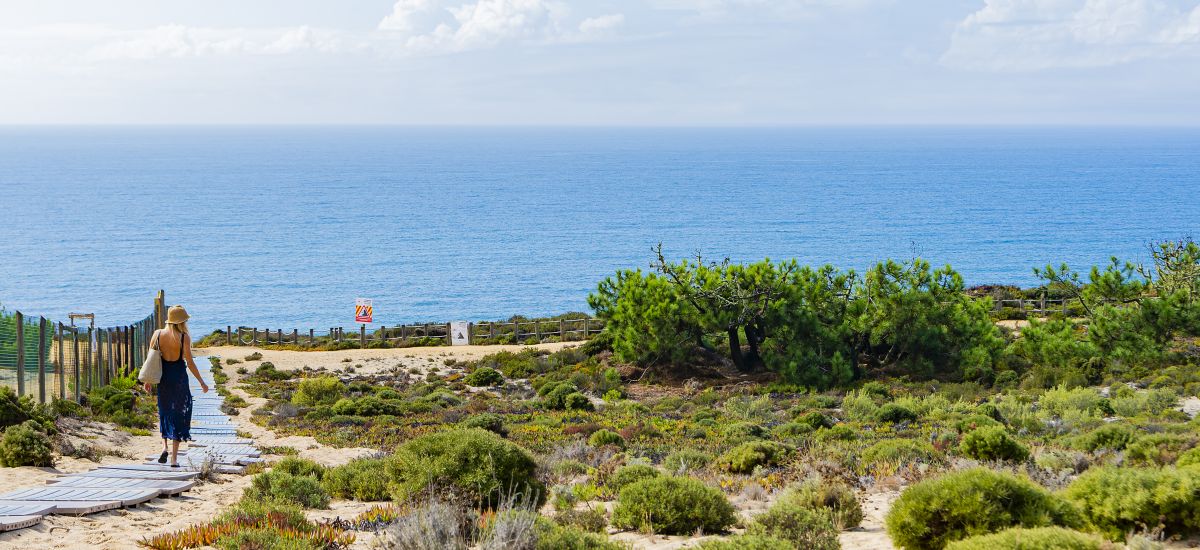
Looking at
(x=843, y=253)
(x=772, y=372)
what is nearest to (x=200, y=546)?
(x=772, y=372)

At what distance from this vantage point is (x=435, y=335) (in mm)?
47656

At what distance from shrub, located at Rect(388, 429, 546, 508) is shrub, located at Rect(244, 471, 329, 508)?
2.76ft

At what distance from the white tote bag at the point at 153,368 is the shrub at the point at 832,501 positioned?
6807 mm

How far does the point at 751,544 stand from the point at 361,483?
4773mm

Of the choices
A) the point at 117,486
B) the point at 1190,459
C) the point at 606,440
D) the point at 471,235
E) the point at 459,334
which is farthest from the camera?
the point at 471,235

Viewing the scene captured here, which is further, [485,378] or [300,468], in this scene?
[485,378]

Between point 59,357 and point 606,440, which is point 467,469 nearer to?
point 606,440

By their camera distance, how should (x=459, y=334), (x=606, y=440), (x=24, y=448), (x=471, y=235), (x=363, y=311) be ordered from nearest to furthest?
(x=24, y=448) < (x=606, y=440) < (x=459, y=334) < (x=363, y=311) < (x=471, y=235)

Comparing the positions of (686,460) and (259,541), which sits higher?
(259,541)

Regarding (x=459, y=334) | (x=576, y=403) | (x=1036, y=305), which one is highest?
(x=1036, y=305)

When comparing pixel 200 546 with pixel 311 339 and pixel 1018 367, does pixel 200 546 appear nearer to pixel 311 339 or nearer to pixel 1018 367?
pixel 1018 367

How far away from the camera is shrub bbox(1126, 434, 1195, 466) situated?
37.5 feet

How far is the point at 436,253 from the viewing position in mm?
95062

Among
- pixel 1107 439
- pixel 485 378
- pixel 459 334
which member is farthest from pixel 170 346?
pixel 459 334
